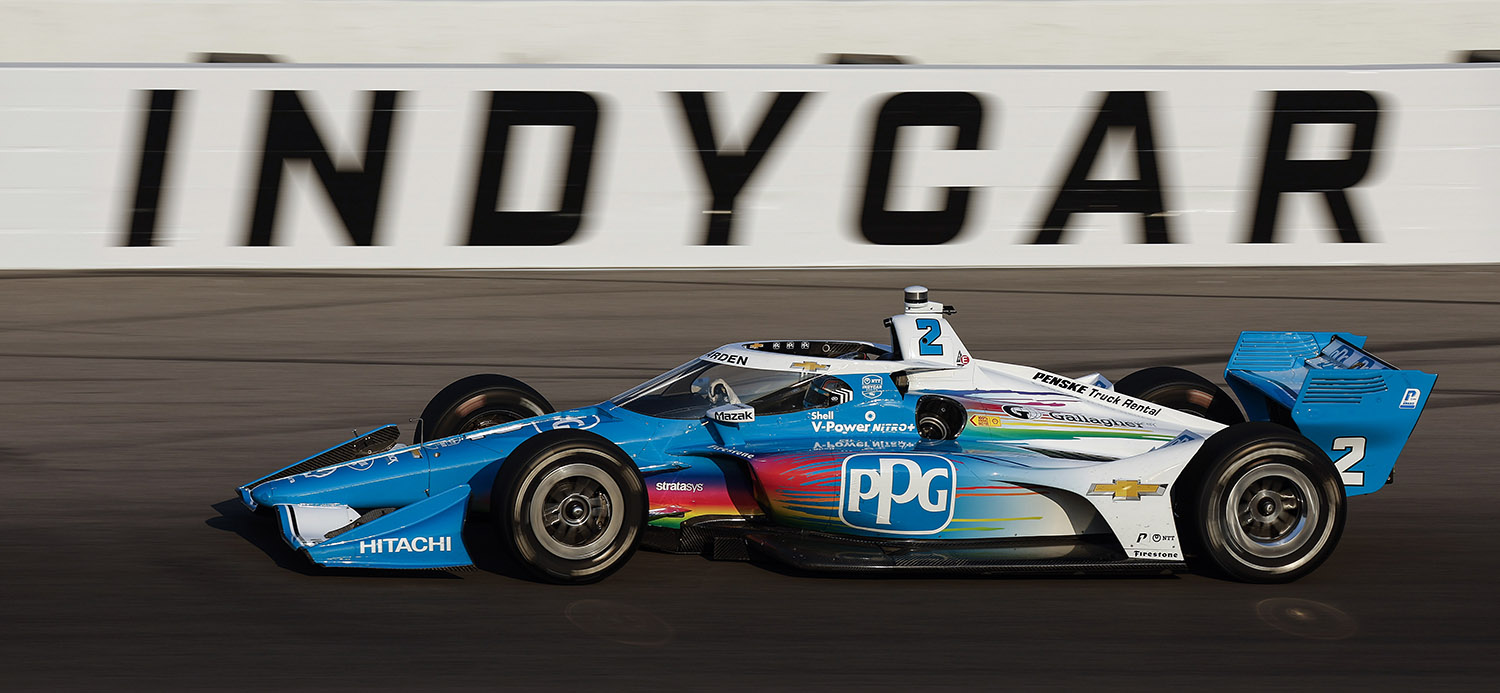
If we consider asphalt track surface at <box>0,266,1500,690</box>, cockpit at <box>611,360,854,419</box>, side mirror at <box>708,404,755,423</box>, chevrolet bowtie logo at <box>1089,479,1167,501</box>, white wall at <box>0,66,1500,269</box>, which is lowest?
asphalt track surface at <box>0,266,1500,690</box>

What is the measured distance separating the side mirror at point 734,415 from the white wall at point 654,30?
1516 cm

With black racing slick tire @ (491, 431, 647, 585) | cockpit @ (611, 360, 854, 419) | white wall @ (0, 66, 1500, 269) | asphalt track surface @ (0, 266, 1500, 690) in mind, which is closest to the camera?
asphalt track surface @ (0, 266, 1500, 690)

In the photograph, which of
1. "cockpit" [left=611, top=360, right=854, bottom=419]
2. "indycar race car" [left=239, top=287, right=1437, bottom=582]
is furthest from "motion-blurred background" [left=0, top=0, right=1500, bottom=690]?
"cockpit" [left=611, top=360, right=854, bottom=419]

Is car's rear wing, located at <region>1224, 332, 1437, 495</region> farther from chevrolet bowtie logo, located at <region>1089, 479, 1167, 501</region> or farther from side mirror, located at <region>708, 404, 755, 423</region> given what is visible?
side mirror, located at <region>708, 404, 755, 423</region>

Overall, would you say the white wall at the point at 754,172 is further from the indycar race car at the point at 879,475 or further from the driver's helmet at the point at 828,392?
the driver's helmet at the point at 828,392

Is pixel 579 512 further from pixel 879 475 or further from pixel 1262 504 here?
pixel 1262 504

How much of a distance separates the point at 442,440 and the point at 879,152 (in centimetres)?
922

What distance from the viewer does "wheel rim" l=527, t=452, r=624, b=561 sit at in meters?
6.24

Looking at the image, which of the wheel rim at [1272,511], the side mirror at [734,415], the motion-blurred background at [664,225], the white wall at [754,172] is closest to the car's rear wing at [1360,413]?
the wheel rim at [1272,511]

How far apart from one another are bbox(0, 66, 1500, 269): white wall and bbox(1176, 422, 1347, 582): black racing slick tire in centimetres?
932

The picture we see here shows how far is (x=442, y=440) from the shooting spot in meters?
6.98

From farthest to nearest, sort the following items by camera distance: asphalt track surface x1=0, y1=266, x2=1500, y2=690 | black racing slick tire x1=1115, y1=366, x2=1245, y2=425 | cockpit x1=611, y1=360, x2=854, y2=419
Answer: black racing slick tire x1=1115, y1=366, x2=1245, y2=425, cockpit x1=611, y1=360, x2=854, y2=419, asphalt track surface x1=0, y1=266, x2=1500, y2=690

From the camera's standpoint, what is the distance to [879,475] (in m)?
6.47

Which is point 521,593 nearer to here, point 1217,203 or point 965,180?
point 965,180
